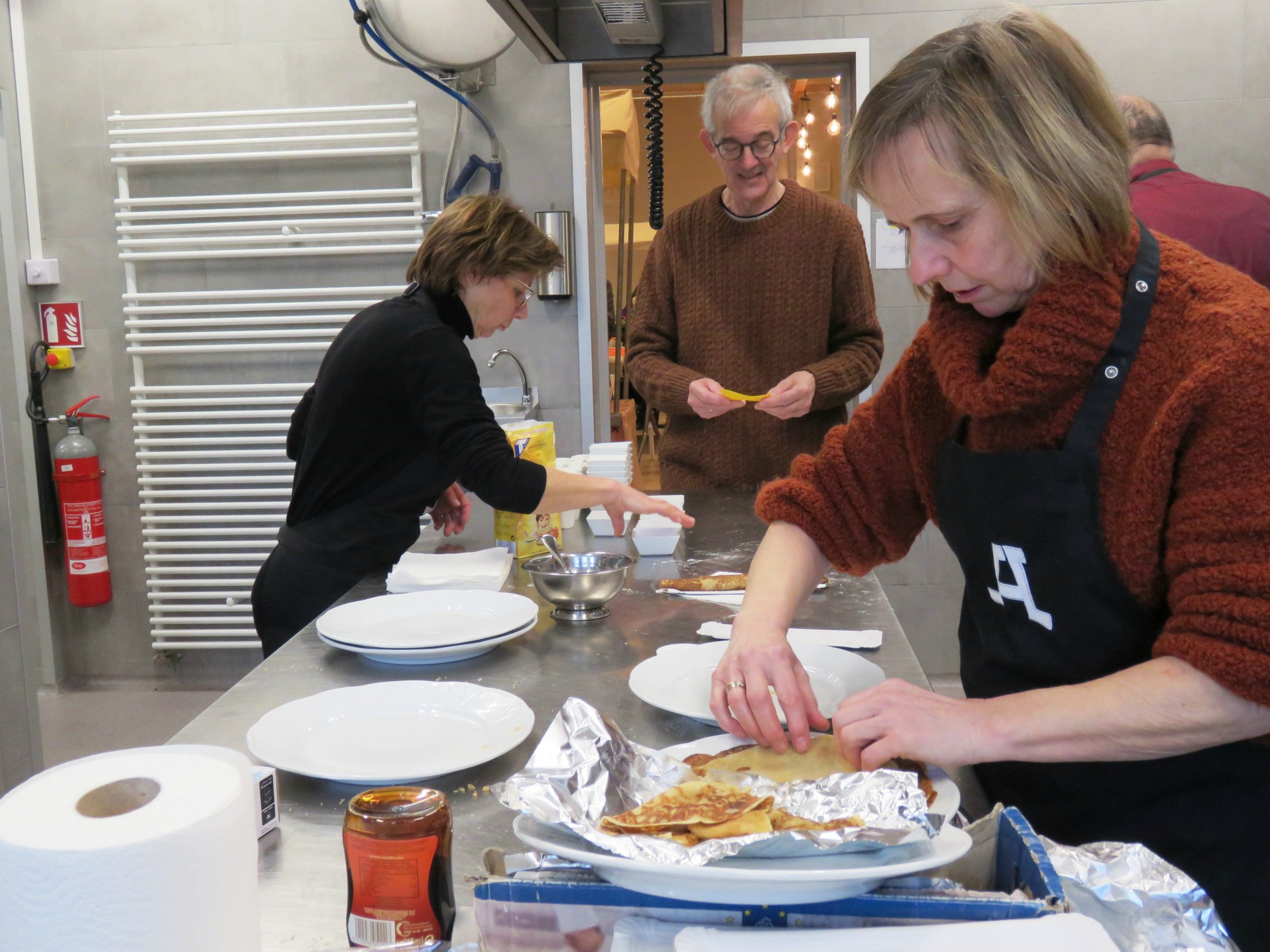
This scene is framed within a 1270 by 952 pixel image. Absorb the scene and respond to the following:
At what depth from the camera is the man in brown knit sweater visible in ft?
9.59

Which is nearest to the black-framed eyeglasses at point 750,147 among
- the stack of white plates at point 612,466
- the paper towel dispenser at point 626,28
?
the paper towel dispenser at point 626,28

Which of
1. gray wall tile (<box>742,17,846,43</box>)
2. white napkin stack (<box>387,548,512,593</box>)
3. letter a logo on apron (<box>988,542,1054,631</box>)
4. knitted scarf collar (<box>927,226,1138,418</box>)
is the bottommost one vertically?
white napkin stack (<box>387,548,512,593</box>)

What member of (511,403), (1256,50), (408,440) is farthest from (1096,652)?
(1256,50)

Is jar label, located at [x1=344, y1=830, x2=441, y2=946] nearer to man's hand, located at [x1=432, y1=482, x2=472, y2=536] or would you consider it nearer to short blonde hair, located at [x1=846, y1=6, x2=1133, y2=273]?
short blonde hair, located at [x1=846, y1=6, x2=1133, y2=273]

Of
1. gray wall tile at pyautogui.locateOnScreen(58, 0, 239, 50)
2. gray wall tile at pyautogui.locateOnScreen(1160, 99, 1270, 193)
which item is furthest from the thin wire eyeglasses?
gray wall tile at pyautogui.locateOnScreen(1160, 99, 1270, 193)

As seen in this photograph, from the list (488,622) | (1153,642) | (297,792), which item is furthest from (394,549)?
(1153,642)

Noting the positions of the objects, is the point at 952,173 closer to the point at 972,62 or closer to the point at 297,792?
the point at 972,62

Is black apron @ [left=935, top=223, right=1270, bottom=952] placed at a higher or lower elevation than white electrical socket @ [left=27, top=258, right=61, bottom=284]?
lower

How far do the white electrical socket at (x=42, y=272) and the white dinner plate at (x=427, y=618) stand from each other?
3.16 m

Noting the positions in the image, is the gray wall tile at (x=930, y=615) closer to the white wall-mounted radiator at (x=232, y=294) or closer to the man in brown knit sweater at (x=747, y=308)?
the man in brown knit sweater at (x=747, y=308)

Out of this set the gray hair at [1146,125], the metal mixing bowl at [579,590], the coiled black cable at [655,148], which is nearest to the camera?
the metal mixing bowl at [579,590]

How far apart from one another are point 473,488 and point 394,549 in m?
0.29

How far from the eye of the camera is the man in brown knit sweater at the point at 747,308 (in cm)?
292

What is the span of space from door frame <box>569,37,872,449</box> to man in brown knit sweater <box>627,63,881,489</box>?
3.28ft
